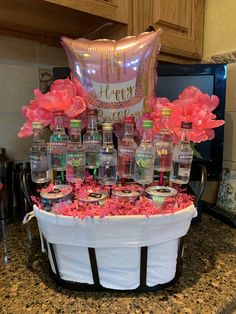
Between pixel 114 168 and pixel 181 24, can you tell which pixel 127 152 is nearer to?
pixel 114 168

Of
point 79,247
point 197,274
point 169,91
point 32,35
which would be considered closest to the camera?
point 79,247

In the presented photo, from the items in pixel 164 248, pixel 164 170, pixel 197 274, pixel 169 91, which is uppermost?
pixel 169 91

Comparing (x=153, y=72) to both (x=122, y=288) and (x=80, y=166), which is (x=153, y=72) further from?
(x=122, y=288)

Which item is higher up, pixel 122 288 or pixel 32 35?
pixel 32 35

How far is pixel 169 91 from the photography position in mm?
943

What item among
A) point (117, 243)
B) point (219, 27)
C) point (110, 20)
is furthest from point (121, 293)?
point (219, 27)

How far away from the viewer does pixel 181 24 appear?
1032 mm

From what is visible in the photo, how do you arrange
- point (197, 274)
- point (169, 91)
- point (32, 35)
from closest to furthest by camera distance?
1. point (197, 274)
2. point (169, 91)
3. point (32, 35)

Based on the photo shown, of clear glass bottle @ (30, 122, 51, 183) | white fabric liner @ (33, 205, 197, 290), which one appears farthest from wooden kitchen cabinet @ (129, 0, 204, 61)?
white fabric liner @ (33, 205, 197, 290)

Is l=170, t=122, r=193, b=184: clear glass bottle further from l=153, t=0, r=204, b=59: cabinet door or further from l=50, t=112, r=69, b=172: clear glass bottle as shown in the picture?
l=153, t=0, r=204, b=59: cabinet door

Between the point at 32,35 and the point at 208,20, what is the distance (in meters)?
0.75

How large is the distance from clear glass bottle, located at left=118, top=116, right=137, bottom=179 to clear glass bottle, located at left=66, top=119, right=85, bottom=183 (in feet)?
0.29

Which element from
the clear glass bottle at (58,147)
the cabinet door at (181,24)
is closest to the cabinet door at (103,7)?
the cabinet door at (181,24)

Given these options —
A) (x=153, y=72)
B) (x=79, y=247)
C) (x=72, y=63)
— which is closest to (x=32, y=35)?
(x=72, y=63)
